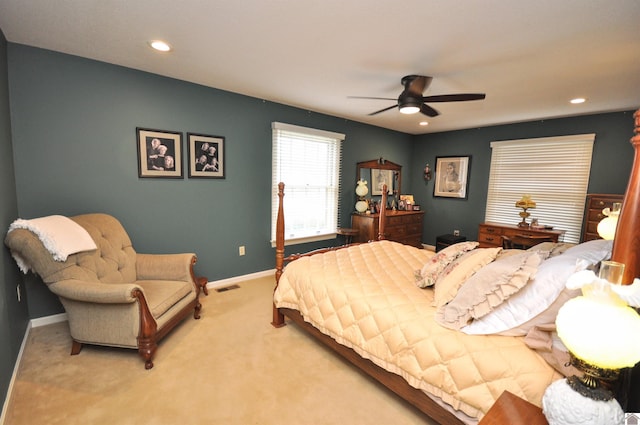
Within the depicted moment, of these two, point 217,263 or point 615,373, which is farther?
Answer: point 217,263

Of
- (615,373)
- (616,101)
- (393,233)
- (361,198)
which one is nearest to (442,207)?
(393,233)

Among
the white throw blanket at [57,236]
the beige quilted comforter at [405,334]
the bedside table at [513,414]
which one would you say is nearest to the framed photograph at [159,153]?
the white throw blanket at [57,236]

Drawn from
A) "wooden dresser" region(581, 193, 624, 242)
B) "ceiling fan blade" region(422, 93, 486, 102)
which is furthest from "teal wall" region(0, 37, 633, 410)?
"ceiling fan blade" region(422, 93, 486, 102)

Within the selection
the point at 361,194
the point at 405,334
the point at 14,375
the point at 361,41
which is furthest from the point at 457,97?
the point at 14,375

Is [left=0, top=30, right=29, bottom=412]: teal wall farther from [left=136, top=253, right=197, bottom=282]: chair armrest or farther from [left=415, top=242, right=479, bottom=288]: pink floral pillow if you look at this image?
[left=415, top=242, right=479, bottom=288]: pink floral pillow

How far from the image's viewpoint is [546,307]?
1324 mm

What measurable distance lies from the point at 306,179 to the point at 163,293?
8.49 ft

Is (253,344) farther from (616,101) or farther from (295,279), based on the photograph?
(616,101)

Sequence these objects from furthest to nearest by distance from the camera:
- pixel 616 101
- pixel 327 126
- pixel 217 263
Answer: pixel 327 126
pixel 217 263
pixel 616 101

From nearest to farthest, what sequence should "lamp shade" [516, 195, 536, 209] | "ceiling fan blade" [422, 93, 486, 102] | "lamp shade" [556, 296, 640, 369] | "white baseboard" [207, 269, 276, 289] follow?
"lamp shade" [556, 296, 640, 369], "ceiling fan blade" [422, 93, 486, 102], "white baseboard" [207, 269, 276, 289], "lamp shade" [516, 195, 536, 209]

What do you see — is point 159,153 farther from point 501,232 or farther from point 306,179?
point 501,232

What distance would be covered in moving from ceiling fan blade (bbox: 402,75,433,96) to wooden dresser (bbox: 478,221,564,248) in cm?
274

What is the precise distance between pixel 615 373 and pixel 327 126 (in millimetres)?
4211

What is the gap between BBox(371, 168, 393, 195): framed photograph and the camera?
5.38 meters
